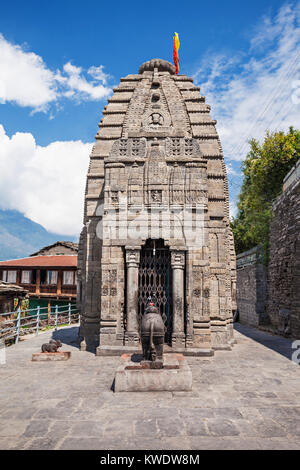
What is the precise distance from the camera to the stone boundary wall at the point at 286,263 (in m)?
12.6

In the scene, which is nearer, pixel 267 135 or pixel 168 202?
pixel 168 202

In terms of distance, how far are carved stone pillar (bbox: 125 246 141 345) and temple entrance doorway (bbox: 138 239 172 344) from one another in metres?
0.48

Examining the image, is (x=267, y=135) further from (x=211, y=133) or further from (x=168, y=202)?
(x=168, y=202)

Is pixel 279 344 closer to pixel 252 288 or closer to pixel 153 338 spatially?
pixel 153 338

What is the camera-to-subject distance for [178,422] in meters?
4.82

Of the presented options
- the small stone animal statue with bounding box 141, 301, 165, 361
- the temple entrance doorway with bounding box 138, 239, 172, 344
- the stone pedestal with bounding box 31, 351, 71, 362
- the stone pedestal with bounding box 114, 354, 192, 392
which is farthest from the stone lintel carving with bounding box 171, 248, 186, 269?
the stone pedestal with bounding box 31, 351, 71, 362

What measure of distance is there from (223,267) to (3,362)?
7.30 m

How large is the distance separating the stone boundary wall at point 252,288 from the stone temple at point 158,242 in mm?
7269

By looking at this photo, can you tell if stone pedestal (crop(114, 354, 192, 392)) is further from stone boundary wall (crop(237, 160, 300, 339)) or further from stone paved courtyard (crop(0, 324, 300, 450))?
stone boundary wall (crop(237, 160, 300, 339))

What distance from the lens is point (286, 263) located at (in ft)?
48.4

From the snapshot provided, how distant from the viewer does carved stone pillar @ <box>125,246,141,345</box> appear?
9.62 m

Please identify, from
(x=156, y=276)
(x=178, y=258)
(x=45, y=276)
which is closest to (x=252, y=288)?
(x=156, y=276)

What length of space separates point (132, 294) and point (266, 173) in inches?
714

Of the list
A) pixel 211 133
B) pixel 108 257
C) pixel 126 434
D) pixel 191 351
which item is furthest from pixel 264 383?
pixel 211 133
